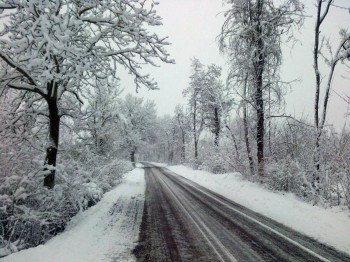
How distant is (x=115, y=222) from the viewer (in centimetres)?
1022

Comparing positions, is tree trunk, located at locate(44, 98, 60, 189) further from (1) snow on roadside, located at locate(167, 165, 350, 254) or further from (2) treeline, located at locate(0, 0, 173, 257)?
(1) snow on roadside, located at locate(167, 165, 350, 254)

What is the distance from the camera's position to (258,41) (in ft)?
57.5

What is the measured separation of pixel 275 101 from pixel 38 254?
14.5m

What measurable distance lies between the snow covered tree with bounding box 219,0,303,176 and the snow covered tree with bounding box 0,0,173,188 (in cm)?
905

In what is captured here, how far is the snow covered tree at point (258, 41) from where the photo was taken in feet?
55.5

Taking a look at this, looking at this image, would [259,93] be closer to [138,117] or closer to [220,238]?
[220,238]

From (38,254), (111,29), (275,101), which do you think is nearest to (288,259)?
(38,254)

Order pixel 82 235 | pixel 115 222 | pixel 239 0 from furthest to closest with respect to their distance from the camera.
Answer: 1. pixel 239 0
2. pixel 115 222
3. pixel 82 235

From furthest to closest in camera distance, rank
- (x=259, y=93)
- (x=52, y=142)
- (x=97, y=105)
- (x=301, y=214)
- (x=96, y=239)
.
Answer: (x=97, y=105) < (x=259, y=93) < (x=301, y=214) < (x=52, y=142) < (x=96, y=239)

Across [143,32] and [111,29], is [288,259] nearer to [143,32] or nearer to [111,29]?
[143,32]

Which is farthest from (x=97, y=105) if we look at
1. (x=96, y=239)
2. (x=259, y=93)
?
(x=96, y=239)

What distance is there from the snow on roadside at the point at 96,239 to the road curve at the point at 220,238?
1.14ft

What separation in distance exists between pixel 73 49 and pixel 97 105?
1367 cm

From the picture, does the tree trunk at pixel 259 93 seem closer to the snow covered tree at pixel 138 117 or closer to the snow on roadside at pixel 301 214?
the snow on roadside at pixel 301 214
